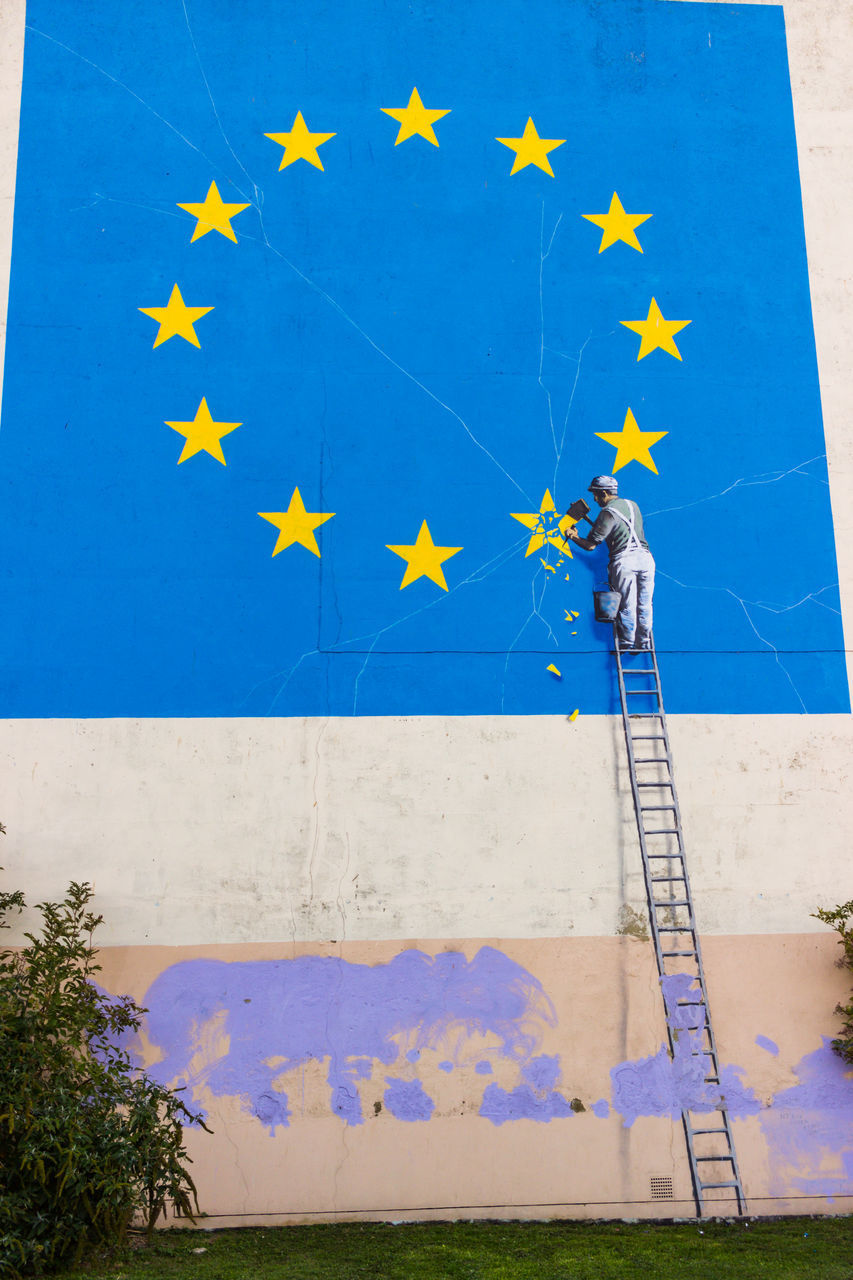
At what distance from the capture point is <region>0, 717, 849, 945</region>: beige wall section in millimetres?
6246

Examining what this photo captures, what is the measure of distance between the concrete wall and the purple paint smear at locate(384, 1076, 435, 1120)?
16 millimetres

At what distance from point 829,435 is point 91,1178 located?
6.26m

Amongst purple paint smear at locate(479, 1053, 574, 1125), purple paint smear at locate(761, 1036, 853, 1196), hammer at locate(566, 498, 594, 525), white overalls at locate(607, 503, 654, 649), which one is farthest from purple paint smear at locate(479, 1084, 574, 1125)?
hammer at locate(566, 498, 594, 525)

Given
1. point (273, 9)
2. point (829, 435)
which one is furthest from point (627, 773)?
point (273, 9)

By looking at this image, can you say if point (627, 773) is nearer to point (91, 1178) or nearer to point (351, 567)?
point (351, 567)

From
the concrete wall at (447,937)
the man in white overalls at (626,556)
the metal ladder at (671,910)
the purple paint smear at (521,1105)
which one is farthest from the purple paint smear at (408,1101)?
the man in white overalls at (626,556)

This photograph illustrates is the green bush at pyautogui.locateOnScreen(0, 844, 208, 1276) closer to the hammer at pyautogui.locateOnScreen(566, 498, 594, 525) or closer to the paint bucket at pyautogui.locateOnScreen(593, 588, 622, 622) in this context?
the paint bucket at pyautogui.locateOnScreen(593, 588, 622, 622)

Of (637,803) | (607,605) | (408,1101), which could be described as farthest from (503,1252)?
(607,605)

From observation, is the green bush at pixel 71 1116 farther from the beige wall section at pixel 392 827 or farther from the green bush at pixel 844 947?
the green bush at pixel 844 947

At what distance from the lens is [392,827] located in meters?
6.37

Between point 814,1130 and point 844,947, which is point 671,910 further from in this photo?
point 814,1130

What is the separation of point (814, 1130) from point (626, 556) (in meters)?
3.71

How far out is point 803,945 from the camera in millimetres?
6434

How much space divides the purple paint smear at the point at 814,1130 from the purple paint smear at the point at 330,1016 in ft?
5.01
